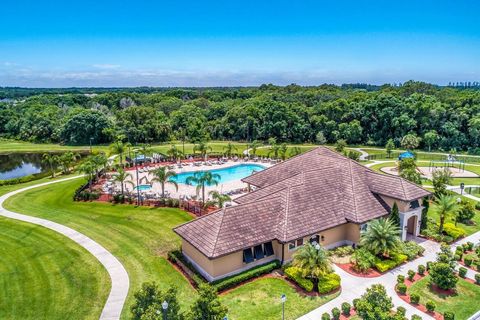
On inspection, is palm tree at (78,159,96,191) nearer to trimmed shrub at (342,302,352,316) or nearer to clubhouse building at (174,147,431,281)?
clubhouse building at (174,147,431,281)

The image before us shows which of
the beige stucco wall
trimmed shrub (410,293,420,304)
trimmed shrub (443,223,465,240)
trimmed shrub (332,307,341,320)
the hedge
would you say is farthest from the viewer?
trimmed shrub (443,223,465,240)

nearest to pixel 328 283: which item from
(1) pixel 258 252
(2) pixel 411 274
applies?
(1) pixel 258 252

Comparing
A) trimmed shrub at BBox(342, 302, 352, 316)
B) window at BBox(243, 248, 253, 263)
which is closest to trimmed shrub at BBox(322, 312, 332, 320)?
trimmed shrub at BBox(342, 302, 352, 316)

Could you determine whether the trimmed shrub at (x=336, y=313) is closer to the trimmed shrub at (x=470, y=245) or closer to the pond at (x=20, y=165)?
the trimmed shrub at (x=470, y=245)

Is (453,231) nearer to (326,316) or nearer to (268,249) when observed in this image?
(268,249)

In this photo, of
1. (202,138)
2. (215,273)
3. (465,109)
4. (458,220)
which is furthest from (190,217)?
(465,109)

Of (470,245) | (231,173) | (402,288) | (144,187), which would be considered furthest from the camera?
(231,173)
